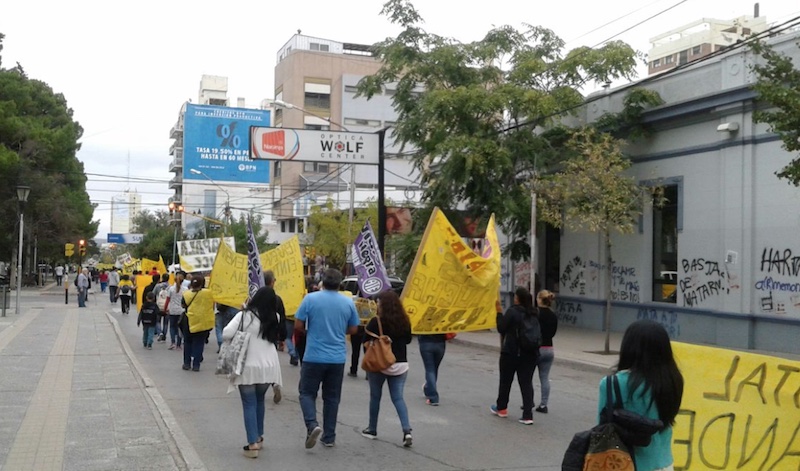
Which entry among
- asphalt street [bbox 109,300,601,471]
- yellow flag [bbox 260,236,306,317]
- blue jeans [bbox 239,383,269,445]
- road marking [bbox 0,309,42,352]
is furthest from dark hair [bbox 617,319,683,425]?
road marking [bbox 0,309,42,352]

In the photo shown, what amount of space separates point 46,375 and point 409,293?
255 inches

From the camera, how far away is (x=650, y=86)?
2148cm

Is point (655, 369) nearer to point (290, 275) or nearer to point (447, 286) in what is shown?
point (447, 286)

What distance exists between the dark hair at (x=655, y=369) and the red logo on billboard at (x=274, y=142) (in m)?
21.2

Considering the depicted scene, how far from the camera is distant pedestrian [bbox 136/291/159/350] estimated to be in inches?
683

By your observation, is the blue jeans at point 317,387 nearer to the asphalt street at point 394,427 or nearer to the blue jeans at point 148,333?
the asphalt street at point 394,427

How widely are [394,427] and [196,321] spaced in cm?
582

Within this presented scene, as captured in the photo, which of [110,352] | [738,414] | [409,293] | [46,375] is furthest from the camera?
[110,352]

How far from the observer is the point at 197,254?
28.4 metres


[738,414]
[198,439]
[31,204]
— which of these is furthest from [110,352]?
[31,204]

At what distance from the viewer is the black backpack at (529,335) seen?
9.35m

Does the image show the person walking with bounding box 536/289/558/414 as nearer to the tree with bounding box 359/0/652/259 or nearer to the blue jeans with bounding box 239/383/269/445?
the blue jeans with bounding box 239/383/269/445

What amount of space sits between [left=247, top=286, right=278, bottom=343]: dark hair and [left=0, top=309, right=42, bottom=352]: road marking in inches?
421

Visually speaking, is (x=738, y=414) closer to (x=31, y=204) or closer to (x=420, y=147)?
(x=420, y=147)
